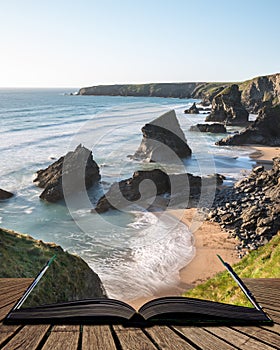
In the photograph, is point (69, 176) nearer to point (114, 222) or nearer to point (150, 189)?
point (150, 189)

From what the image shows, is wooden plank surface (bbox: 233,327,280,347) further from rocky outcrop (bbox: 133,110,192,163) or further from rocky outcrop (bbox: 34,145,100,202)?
rocky outcrop (bbox: 133,110,192,163)

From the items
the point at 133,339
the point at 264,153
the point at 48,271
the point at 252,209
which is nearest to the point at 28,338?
the point at 133,339

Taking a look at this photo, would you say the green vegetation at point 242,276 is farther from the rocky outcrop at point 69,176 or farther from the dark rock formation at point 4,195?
the dark rock formation at point 4,195

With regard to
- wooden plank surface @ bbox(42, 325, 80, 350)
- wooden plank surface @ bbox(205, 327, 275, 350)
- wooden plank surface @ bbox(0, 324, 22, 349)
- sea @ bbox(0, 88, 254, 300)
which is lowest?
sea @ bbox(0, 88, 254, 300)

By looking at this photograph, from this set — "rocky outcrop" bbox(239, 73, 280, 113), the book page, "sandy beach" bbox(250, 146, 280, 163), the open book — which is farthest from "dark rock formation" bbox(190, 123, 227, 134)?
the open book

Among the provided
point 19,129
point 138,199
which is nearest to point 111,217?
point 138,199

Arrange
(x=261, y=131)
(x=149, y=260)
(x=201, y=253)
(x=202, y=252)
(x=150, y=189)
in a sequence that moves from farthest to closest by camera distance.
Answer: (x=261, y=131) → (x=150, y=189) → (x=202, y=252) → (x=201, y=253) → (x=149, y=260)

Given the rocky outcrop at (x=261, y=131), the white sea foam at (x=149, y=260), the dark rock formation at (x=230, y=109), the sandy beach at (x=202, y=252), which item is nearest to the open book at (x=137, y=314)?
the sandy beach at (x=202, y=252)

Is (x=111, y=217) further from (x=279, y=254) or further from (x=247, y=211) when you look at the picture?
(x=279, y=254)
